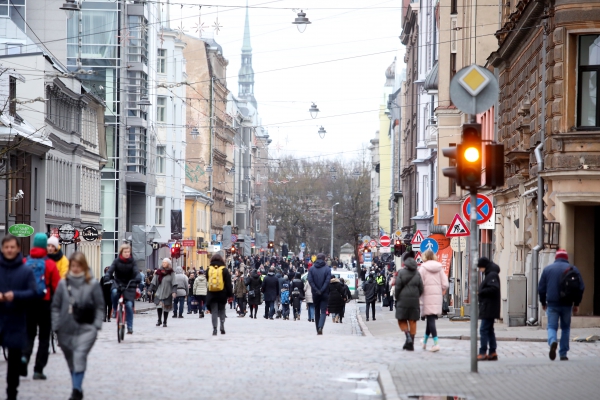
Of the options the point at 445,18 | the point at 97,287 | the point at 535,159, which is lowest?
the point at 97,287

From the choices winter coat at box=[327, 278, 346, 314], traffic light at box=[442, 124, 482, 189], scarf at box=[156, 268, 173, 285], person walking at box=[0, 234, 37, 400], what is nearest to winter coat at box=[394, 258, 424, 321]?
traffic light at box=[442, 124, 482, 189]

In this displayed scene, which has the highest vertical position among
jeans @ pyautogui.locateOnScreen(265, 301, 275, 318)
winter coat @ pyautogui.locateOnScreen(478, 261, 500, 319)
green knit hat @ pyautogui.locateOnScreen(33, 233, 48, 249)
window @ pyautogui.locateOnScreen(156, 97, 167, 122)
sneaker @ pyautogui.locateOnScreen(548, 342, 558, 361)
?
window @ pyautogui.locateOnScreen(156, 97, 167, 122)

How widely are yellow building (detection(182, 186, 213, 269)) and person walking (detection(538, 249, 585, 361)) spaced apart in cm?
6755

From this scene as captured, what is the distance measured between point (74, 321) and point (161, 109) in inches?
2706

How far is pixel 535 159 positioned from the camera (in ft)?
86.0

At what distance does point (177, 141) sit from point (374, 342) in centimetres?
6188

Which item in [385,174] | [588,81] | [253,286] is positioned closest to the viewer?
[588,81]

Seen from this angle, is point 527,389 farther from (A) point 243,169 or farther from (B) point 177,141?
(A) point 243,169

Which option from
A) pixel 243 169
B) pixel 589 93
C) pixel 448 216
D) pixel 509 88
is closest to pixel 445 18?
pixel 448 216

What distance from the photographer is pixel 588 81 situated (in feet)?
77.3

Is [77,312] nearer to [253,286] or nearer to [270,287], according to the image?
[270,287]

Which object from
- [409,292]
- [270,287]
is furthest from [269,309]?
[409,292]

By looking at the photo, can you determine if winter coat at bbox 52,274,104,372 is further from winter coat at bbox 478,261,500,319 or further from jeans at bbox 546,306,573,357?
jeans at bbox 546,306,573,357

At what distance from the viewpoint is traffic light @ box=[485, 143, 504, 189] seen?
13.9 m
